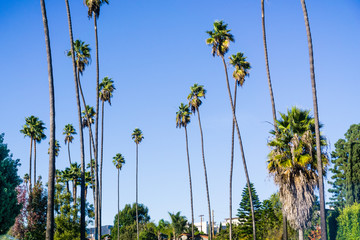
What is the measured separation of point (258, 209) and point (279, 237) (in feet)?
59.3

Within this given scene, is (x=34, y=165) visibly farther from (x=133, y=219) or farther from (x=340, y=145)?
(x=133, y=219)

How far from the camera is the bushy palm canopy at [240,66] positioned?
148 ft

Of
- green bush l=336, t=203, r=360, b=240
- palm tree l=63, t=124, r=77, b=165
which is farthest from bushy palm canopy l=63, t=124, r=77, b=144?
green bush l=336, t=203, r=360, b=240

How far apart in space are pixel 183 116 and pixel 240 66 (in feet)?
69.7

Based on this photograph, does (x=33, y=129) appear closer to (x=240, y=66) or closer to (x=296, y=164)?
(x=240, y=66)

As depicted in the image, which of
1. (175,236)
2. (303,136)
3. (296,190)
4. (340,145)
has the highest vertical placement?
(340,145)

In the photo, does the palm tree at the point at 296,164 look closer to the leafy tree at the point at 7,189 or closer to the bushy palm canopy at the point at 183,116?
the leafy tree at the point at 7,189

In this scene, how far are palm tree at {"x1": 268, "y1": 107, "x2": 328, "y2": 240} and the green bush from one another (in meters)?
17.5

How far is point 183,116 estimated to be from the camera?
6481cm

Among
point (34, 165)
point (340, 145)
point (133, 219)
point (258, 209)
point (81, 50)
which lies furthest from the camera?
point (133, 219)

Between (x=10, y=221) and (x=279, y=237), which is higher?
(x=10, y=221)

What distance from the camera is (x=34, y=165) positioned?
5744cm

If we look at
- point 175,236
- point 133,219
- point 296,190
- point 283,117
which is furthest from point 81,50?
point 133,219

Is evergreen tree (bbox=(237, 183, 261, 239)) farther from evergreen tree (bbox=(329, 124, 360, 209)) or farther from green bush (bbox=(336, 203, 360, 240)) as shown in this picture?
green bush (bbox=(336, 203, 360, 240))
